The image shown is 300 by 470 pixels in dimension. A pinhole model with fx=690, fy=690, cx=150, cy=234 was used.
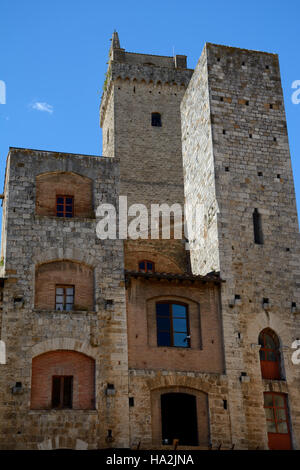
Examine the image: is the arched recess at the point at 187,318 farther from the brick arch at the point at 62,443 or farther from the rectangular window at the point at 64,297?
the brick arch at the point at 62,443

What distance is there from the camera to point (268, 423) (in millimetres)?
23859

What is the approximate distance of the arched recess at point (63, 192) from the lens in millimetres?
25547

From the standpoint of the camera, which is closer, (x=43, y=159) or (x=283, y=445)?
(x=283, y=445)

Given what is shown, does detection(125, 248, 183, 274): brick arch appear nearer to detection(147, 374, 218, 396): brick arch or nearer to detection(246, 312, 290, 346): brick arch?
detection(246, 312, 290, 346): brick arch

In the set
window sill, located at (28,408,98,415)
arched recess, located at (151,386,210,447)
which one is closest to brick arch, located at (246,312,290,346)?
arched recess, located at (151,386,210,447)

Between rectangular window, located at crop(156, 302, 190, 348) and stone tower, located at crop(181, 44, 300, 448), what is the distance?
1.46 metres

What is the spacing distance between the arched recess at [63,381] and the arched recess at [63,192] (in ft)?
18.0

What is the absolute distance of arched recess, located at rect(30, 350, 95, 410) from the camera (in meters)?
22.3

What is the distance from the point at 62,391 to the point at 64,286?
373 centimetres

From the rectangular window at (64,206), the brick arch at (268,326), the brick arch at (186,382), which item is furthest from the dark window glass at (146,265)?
the brick arch at (186,382)

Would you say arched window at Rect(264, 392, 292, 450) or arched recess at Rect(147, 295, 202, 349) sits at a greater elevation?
arched recess at Rect(147, 295, 202, 349)

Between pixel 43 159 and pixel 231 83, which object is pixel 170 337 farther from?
pixel 231 83

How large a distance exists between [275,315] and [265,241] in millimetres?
2982
